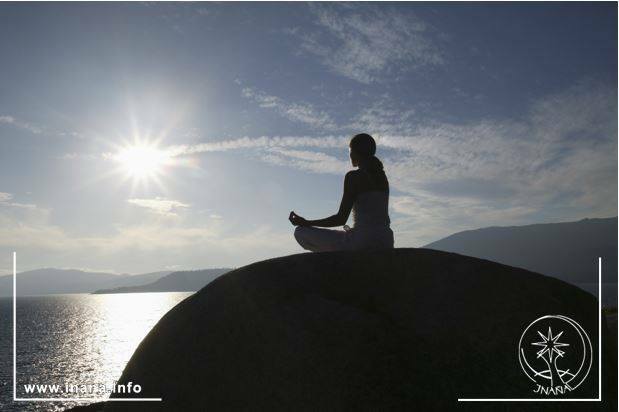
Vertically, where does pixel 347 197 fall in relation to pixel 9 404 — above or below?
above

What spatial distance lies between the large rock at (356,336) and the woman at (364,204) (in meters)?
0.57

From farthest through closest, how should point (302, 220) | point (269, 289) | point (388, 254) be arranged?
point (302, 220), point (388, 254), point (269, 289)

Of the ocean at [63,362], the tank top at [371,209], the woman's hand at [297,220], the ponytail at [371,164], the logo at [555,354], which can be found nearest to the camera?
the logo at [555,354]

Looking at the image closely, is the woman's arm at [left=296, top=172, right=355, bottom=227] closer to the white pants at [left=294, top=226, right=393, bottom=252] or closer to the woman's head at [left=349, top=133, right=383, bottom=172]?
the white pants at [left=294, top=226, right=393, bottom=252]

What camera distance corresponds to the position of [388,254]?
6.66 meters

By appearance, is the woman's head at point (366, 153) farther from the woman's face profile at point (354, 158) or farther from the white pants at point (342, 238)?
the white pants at point (342, 238)

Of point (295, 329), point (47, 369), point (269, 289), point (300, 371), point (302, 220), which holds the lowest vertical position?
point (47, 369)

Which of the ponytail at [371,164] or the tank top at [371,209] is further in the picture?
the ponytail at [371,164]

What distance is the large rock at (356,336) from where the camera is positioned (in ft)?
15.9

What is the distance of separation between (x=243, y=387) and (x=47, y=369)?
88.9 m

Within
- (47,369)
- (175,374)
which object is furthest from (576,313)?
(47,369)

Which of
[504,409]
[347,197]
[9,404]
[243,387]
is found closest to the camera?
[504,409]

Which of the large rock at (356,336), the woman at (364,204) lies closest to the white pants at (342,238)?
the woman at (364,204)

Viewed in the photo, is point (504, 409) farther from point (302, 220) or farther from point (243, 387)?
A: point (302, 220)
